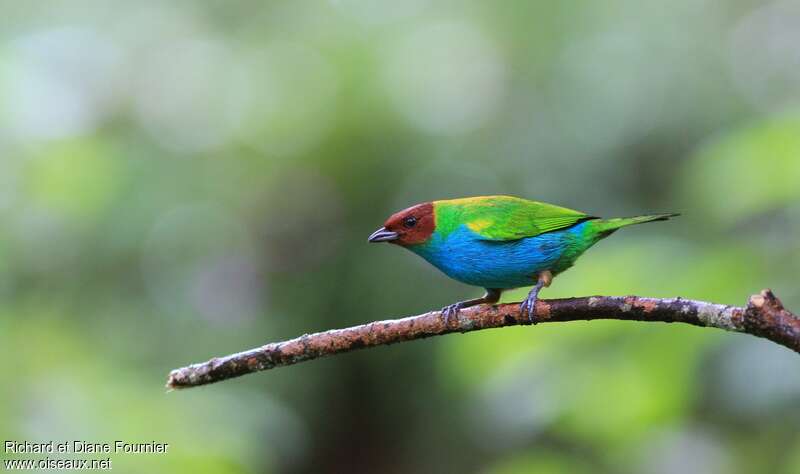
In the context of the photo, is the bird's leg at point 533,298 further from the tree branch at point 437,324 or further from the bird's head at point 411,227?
the bird's head at point 411,227

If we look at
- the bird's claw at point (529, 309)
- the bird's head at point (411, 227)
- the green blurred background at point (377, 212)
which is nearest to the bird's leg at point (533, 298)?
the bird's claw at point (529, 309)

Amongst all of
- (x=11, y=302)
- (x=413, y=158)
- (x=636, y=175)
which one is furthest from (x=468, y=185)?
(x=11, y=302)

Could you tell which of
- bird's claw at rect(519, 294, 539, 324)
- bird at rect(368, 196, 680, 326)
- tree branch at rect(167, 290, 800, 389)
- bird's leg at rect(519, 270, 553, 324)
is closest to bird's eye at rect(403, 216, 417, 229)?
bird at rect(368, 196, 680, 326)

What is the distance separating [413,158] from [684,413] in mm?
4317

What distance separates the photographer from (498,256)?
3.50m

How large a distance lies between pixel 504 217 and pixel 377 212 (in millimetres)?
3573

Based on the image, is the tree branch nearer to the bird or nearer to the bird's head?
the bird

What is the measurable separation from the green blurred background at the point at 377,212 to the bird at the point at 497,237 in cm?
17

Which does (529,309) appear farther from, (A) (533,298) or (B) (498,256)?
(B) (498,256)

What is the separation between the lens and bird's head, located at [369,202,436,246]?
11.9 feet

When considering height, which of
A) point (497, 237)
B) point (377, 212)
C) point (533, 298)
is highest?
point (497, 237)

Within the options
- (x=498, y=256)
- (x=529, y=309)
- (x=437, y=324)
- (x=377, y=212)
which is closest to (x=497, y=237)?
(x=498, y=256)

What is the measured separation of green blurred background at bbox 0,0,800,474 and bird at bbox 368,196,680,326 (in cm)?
17

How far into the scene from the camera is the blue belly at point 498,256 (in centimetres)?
344
